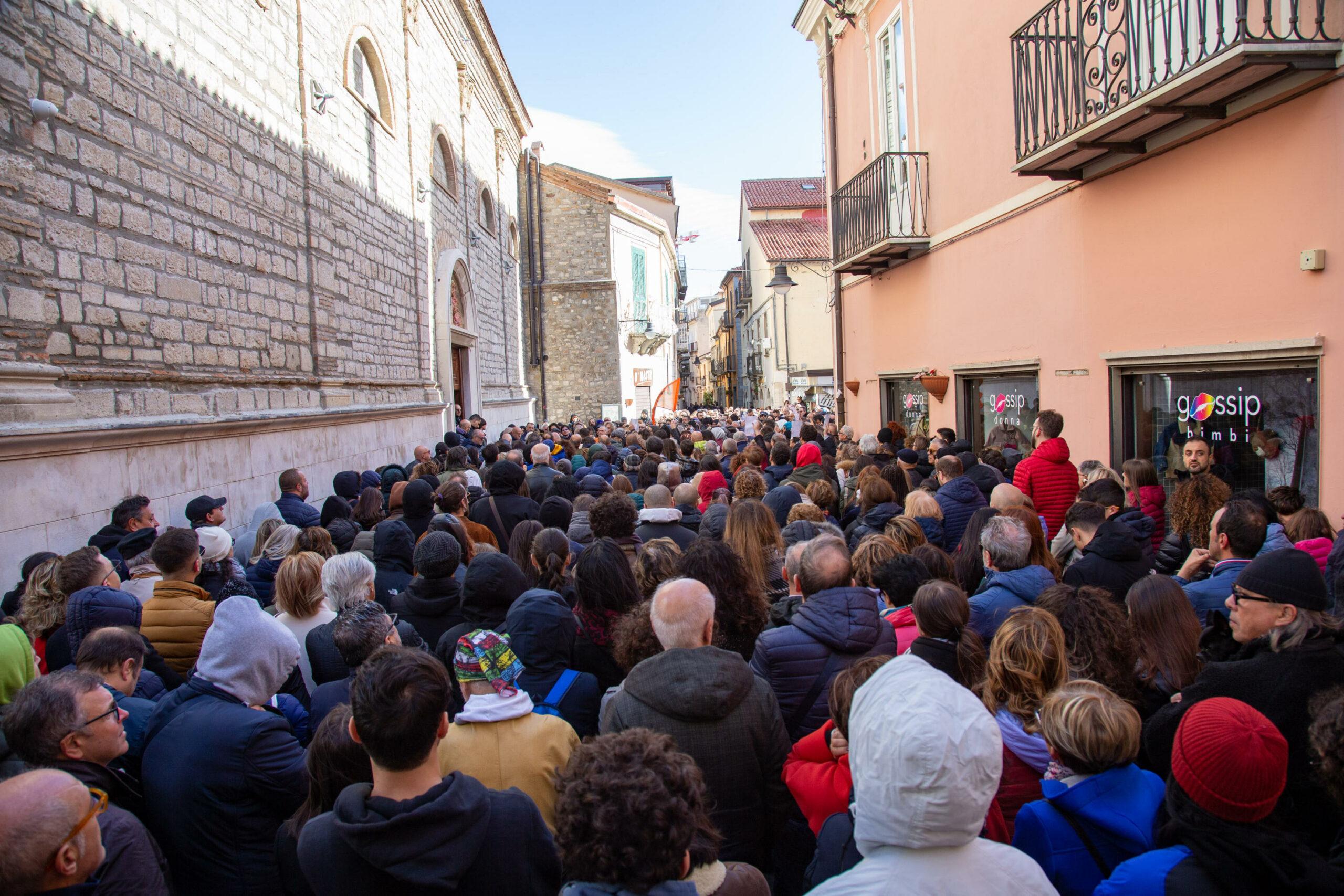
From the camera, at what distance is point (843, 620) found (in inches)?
120

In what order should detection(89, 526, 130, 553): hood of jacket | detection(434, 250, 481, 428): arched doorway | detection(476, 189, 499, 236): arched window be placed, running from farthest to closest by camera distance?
detection(476, 189, 499, 236): arched window → detection(434, 250, 481, 428): arched doorway → detection(89, 526, 130, 553): hood of jacket

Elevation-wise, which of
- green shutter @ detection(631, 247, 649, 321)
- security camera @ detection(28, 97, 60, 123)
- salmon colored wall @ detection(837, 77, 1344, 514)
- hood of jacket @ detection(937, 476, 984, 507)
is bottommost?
hood of jacket @ detection(937, 476, 984, 507)

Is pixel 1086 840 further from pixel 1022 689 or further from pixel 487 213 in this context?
pixel 487 213

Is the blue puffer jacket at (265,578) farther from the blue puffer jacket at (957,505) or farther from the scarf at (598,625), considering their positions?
the blue puffer jacket at (957,505)

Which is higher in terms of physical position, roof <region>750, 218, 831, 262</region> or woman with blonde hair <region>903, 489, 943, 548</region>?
roof <region>750, 218, 831, 262</region>

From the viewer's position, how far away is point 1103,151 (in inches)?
264

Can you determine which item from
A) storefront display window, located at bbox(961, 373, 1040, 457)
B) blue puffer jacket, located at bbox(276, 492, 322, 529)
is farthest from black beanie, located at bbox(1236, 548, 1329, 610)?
blue puffer jacket, located at bbox(276, 492, 322, 529)

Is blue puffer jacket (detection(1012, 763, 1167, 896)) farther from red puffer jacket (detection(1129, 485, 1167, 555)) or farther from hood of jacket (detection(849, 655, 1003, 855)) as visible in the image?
red puffer jacket (detection(1129, 485, 1167, 555))

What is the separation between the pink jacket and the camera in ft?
12.5

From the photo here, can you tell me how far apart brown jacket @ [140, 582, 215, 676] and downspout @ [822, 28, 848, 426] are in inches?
508

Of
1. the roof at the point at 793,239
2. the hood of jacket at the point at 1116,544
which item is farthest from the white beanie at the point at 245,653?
the roof at the point at 793,239

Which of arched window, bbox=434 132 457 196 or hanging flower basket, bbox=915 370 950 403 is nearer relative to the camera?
hanging flower basket, bbox=915 370 950 403

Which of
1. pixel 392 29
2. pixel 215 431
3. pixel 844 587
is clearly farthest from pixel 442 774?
pixel 392 29

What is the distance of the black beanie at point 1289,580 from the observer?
8.72 feet
